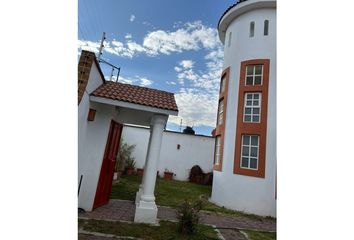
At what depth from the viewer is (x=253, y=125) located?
10.7 metres

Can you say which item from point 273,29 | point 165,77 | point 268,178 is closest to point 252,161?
point 268,178

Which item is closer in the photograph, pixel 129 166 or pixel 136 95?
pixel 136 95

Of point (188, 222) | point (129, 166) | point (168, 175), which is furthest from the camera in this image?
point (168, 175)

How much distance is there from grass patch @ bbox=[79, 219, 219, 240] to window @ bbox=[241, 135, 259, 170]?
5397 mm

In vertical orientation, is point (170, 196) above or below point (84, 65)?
below

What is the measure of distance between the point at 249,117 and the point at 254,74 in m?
2.17

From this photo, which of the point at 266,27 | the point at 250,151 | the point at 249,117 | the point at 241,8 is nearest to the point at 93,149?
the point at 250,151

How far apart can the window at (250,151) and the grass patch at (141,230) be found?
17.7 feet

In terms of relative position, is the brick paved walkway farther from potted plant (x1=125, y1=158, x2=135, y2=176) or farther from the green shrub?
potted plant (x1=125, y1=158, x2=135, y2=176)

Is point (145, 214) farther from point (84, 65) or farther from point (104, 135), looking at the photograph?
point (84, 65)
